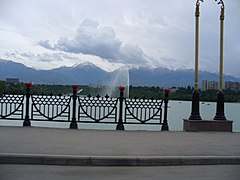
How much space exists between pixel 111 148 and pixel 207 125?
7035 mm

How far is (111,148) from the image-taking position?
1060 cm

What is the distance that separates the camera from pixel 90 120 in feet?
55.9

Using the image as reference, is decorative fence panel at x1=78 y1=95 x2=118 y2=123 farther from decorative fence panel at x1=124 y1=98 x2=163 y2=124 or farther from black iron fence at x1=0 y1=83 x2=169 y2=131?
decorative fence panel at x1=124 y1=98 x2=163 y2=124

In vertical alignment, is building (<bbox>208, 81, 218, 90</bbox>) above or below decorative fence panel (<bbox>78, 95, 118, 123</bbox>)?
above

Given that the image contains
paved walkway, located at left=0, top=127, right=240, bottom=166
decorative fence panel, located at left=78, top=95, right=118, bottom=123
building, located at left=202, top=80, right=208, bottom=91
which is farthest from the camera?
building, located at left=202, top=80, right=208, bottom=91

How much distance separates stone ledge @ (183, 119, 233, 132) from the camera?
16306 mm

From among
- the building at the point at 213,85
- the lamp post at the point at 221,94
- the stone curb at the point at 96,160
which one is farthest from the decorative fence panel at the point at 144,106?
the stone curb at the point at 96,160

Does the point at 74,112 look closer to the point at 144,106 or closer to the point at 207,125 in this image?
the point at 144,106
